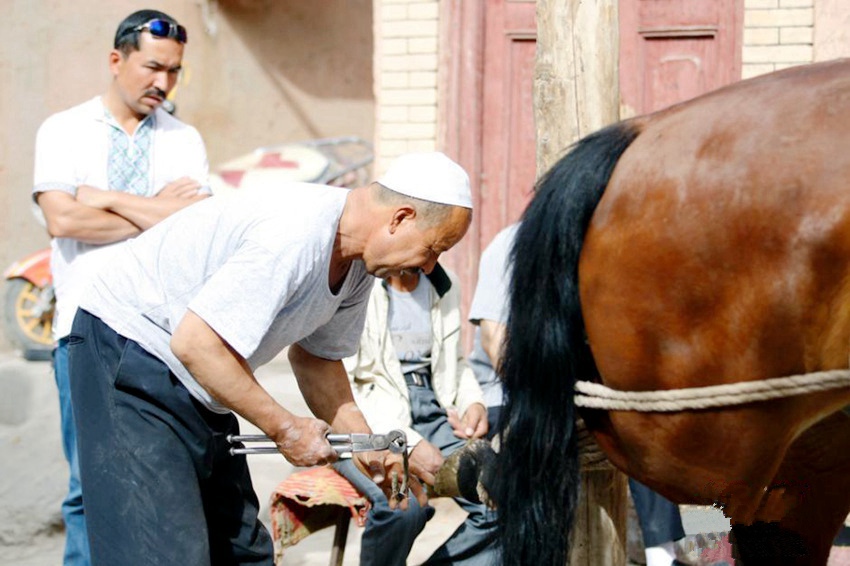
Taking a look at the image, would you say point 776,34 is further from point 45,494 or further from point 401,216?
point 45,494

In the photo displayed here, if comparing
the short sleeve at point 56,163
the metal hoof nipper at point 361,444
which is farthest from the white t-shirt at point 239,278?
the short sleeve at point 56,163

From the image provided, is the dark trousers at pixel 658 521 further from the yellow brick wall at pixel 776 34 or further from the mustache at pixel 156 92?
the yellow brick wall at pixel 776 34

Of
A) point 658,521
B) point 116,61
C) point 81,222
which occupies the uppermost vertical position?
point 116,61

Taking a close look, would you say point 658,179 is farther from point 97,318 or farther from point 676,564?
point 676,564

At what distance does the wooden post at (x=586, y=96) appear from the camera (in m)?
3.43

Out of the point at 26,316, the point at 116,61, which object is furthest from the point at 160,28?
the point at 26,316

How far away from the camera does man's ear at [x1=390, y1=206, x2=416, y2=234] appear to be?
8.80ft

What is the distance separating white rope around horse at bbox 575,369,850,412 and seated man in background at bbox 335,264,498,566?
1.61 meters

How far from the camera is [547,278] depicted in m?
2.59

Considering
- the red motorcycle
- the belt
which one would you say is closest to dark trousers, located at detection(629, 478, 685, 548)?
the belt

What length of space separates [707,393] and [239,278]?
3.40ft

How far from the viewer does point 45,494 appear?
5.73 metres

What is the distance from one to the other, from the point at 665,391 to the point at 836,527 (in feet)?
2.19

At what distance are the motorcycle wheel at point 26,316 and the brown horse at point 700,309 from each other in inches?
233
